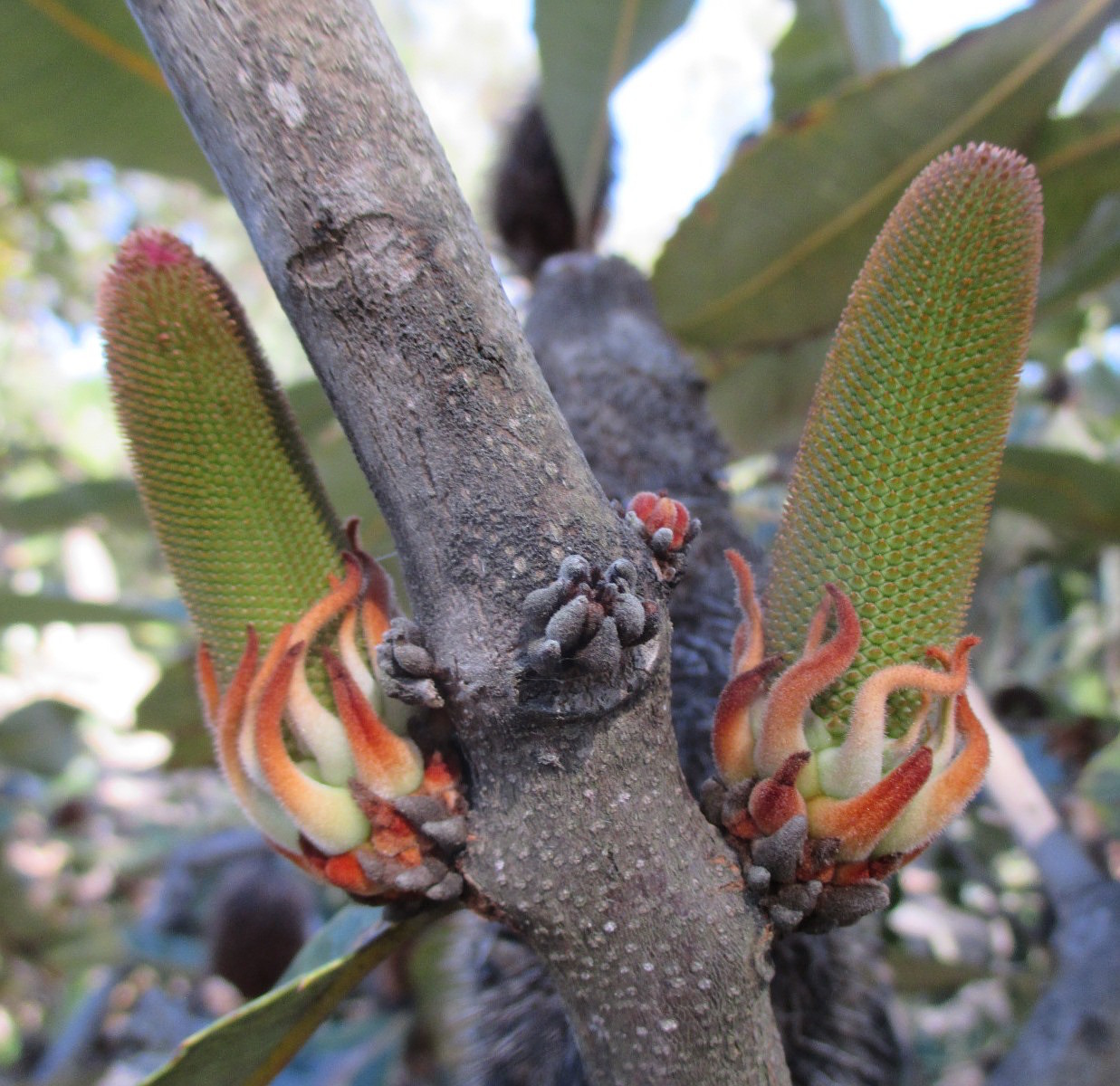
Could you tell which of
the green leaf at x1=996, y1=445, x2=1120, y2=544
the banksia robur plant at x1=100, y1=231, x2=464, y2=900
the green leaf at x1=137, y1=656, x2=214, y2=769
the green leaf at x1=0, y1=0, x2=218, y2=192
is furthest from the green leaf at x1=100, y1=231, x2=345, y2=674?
the green leaf at x1=996, y1=445, x2=1120, y2=544

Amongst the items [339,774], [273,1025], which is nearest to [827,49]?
[339,774]

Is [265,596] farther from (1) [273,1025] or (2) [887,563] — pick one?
(2) [887,563]

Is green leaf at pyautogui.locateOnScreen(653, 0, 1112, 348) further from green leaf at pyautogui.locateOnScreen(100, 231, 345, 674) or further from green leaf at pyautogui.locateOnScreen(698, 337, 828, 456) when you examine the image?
green leaf at pyautogui.locateOnScreen(100, 231, 345, 674)

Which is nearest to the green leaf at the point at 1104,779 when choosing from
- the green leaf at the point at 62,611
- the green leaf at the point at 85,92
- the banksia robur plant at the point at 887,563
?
the banksia robur plant at the point at 887,563

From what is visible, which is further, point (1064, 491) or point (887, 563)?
point (1064, 491)

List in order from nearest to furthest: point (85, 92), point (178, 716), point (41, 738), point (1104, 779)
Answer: point (85, 92) → point (1104, 779) → point (178, 716) → point (41, 738)

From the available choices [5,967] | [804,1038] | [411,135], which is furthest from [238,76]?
[5,967]

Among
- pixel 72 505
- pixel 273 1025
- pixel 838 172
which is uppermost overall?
pixel 72 505

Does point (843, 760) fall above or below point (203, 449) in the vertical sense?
below
